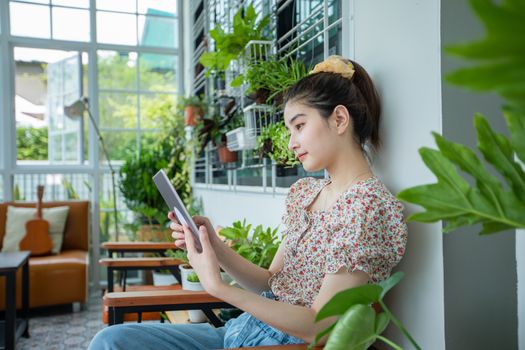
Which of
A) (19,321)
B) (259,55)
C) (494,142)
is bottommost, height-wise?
(19,321)

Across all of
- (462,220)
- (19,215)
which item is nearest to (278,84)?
(462,220)

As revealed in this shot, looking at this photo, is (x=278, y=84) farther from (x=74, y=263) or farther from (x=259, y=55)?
(x=74, y=263)

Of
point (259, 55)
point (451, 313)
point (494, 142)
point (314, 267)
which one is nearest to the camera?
point (494, 142)

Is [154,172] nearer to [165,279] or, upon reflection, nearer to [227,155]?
[165,279]

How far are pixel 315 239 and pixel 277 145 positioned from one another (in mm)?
626

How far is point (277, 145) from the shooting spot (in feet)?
5.58

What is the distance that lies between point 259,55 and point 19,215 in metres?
2.78

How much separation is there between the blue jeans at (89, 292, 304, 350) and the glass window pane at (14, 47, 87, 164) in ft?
11.4

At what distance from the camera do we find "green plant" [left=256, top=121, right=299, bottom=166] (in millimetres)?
1634

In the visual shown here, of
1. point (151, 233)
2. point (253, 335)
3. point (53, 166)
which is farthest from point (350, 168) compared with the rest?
point (53, 166)

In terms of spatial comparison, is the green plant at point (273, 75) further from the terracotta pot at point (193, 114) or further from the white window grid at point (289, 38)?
the terracotta pot at point (193, 114)

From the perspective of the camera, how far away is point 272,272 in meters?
1.40

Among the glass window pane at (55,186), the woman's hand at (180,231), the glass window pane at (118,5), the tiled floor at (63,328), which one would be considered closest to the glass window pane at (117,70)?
the glass window pane at (118,5)

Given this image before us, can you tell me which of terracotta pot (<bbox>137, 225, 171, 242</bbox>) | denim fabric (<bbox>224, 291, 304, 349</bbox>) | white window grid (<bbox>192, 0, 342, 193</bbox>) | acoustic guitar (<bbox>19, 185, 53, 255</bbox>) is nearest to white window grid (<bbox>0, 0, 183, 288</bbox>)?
acoustic guitar (<bbox>19, 185, 53, 255</bbox>)
